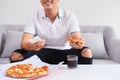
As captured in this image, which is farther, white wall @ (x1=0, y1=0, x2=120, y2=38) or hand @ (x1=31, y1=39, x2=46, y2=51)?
white wall @ (x1=0, y1=0, x2=120, y2=38)

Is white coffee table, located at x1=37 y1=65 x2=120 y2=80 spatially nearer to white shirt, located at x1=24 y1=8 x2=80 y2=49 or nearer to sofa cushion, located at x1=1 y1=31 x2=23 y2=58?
white shirt, located at x1=24 y1=8 x2=80 y2=49

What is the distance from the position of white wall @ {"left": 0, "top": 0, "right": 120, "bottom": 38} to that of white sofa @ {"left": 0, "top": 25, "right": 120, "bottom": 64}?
0.84ft

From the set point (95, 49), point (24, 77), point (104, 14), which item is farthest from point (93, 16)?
point (24, 77)

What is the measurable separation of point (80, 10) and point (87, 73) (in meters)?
1.63

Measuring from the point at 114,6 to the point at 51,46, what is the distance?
1.15m

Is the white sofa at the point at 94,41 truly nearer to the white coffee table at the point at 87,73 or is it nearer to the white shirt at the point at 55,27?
the white shirt at the point at 55,27

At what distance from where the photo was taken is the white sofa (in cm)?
229

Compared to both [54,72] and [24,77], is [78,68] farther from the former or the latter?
[24,77]

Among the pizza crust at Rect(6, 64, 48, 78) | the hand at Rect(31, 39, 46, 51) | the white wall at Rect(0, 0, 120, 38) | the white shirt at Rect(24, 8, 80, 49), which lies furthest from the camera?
the white wall at Rect(0, 0, 120, 38)

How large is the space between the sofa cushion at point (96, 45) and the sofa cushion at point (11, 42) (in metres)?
0.67

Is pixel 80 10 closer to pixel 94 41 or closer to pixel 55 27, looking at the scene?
pixel 94 41

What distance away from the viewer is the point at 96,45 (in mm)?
2365

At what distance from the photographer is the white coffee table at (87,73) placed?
1.18 metres

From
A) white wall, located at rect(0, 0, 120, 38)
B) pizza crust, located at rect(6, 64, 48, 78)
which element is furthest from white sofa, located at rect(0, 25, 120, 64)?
pizza crust, located at rect(6, 64, 48, 78)
